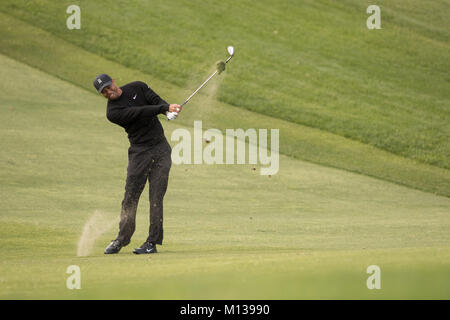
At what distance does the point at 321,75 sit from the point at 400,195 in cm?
1322

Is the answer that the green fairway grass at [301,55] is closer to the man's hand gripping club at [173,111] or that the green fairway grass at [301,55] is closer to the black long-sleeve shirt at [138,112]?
the black long-sleeve shirt at [138,112]

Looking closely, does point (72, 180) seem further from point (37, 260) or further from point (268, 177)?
point (37, 260)

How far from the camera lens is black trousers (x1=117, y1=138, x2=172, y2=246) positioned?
9406 mm

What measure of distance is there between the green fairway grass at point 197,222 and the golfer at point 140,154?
31cm

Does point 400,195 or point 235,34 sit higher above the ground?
point 235,34

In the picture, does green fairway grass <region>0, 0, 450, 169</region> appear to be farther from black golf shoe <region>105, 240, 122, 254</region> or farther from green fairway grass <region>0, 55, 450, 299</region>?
black golf shoe <region>105, 240, 122, 254</region>

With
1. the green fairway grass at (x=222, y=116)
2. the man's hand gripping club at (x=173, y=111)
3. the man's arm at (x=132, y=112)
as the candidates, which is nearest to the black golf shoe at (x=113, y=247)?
the man's arm at (x=132, y=112)

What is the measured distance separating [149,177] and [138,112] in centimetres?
89

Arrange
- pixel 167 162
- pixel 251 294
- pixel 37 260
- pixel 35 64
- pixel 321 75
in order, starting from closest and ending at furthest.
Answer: pixel 251 294, pixel 37 260, pixel 167 162, pixel 35 64, pixel 321 75

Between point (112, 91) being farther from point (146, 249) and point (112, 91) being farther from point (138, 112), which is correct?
point (146, 249)

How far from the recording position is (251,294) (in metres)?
5.91

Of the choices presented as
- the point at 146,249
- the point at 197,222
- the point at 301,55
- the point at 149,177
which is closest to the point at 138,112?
the point at 149,177

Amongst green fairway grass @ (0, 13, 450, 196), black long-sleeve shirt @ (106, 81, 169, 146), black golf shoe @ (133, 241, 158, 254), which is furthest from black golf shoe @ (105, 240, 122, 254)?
green fairway grass @ (0, 13, 450, 196)

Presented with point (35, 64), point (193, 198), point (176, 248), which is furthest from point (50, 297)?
point (35, 64)
